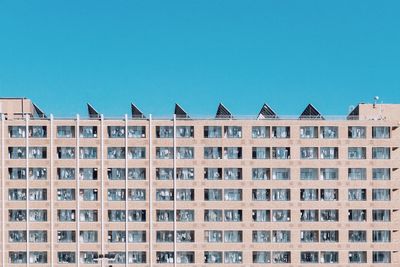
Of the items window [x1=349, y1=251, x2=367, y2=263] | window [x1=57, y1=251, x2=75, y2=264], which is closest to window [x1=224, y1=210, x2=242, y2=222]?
window [x1=349, y1=251, x2=367, y2=263]

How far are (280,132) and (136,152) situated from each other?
20592mm

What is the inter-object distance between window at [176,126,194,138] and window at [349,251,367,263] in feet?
92.1

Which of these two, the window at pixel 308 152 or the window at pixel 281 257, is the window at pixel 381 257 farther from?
the window at pixel 308 152

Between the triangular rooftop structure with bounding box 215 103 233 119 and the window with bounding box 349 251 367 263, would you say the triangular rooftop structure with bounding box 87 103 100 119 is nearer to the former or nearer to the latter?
the triangular rooftop structure with bounding box 215 103 233 119

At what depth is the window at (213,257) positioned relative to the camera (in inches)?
3076

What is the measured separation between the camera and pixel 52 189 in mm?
77875

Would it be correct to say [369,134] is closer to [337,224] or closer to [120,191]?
[337,224]

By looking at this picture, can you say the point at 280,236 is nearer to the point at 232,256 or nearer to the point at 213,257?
Result: the point at 232,256

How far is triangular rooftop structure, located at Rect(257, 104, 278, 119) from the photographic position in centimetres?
7989

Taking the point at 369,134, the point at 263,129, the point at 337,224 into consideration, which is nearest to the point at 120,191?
the point at 263,129

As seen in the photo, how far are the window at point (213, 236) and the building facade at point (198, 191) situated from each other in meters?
0.14

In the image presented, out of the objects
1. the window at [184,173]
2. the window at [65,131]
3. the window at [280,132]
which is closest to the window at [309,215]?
the window at [280,132]

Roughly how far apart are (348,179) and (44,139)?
4323 cm

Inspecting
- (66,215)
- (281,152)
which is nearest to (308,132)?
Answer: (281,152)
